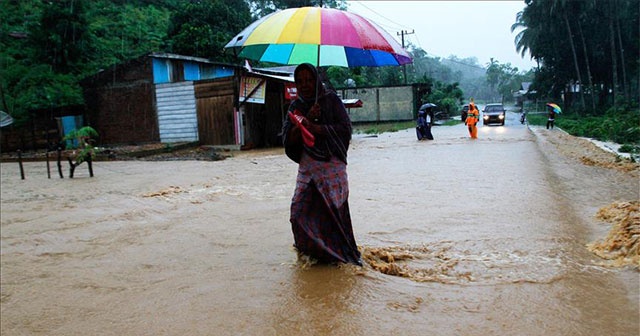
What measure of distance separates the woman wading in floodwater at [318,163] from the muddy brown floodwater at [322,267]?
1.14ft

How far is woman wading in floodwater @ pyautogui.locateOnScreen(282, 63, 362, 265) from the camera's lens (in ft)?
12.5

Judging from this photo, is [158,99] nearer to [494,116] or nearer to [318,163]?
[318,163]

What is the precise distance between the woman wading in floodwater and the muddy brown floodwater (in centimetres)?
35

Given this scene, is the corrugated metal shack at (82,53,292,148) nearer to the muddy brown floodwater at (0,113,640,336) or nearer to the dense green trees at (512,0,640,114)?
the muddy brown floodwater at (0,113,640,336)

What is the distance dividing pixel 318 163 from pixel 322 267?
926 millimetres

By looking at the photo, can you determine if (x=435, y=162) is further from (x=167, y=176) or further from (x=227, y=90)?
(x=227, y=90)

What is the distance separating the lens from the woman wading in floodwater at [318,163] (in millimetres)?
3818

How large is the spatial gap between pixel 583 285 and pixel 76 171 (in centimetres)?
1336

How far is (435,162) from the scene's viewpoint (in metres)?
12.4

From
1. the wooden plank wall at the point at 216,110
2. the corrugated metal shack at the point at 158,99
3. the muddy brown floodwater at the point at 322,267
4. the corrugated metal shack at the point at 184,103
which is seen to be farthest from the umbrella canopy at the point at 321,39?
the corrugated metal shack at the point at 158,99

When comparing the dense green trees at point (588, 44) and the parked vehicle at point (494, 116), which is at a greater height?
the dense green trees at point (588, 44)

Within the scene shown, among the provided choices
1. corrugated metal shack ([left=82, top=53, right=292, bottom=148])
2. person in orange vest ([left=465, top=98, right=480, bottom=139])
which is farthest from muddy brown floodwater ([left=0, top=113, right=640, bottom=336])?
corrugated metal shack ([left=82, top=53, right=292, bottom=148])

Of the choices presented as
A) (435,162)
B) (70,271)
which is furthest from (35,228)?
(435,162)

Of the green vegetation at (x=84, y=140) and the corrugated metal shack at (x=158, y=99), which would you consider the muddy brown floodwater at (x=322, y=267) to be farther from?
the corrugated metal shack at (x=158, y=99)
